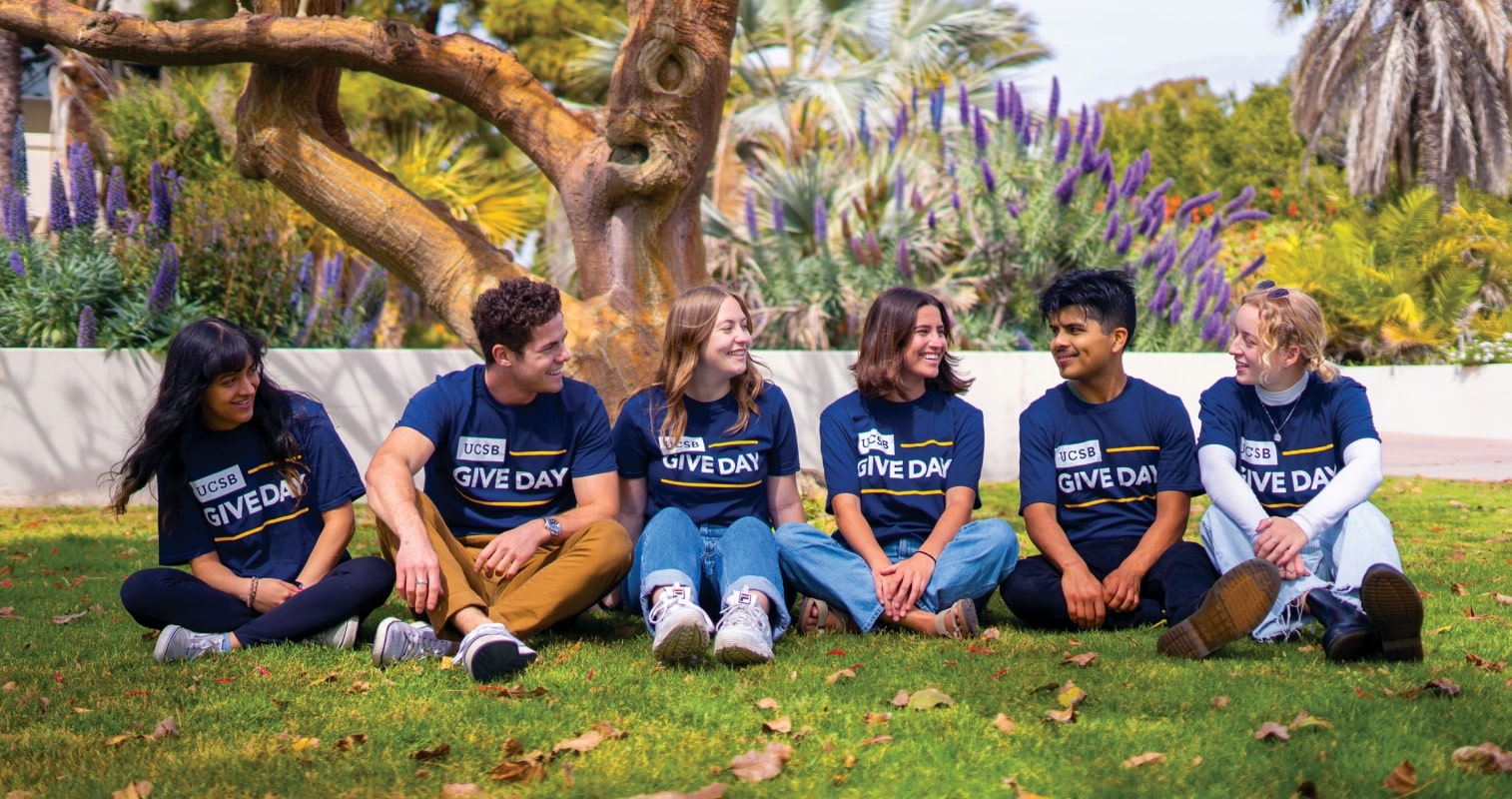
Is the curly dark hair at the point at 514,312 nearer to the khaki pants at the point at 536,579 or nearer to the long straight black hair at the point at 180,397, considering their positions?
the khaki pants at the point at 536,579

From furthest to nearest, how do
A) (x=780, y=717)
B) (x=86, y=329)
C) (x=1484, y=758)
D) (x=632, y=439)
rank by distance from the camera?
(x=86, y=329)
(x=632, y=439)
(x=780, y=717)
(x=1484, y=758)

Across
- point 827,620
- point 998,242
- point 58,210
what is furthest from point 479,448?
point 998,242

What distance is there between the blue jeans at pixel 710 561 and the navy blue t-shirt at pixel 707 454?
14 cm

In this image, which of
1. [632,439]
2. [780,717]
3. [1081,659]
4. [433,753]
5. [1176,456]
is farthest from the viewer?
[632,439]

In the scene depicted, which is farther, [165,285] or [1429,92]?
[1429,92]

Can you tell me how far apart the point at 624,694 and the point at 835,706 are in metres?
0.63

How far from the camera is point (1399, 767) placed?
9.85 feet

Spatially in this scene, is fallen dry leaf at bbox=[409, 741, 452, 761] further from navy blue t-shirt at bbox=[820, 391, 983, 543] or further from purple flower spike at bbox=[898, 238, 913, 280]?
purple flower spike at bbox=[898, 238, 913, 280]

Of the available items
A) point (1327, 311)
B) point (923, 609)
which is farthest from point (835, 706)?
point (1327, 311)

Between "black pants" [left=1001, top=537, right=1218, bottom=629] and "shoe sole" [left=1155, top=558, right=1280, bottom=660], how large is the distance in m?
0.35

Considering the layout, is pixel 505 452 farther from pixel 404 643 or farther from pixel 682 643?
pixel 682 643

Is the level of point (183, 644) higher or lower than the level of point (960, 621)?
lower

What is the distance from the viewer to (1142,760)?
3.14 m

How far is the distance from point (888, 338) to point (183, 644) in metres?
2.69
